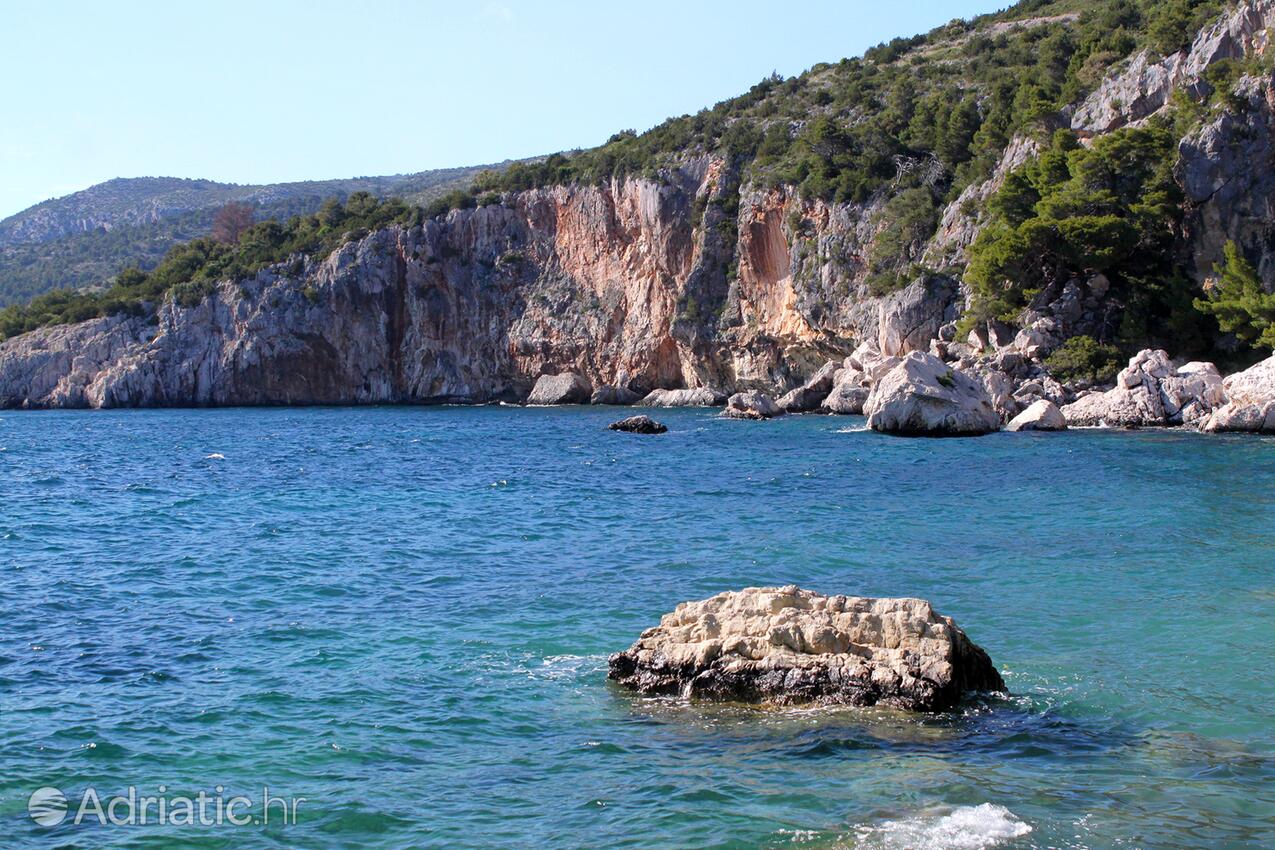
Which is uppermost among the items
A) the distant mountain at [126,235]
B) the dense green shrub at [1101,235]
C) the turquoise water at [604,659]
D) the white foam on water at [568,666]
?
the distant mountain at [126,235]

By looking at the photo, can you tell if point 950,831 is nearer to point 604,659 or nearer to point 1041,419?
point 604,659

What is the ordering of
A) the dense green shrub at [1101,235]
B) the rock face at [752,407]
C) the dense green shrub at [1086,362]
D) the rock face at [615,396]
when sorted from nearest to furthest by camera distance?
the dense green shrub at [1086,362] < the dense green shrub at [1101,235] < the rock face at [752,407] < the rock face at [615,396]

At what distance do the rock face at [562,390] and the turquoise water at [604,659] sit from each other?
4457 cm

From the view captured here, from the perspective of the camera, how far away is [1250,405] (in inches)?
1371

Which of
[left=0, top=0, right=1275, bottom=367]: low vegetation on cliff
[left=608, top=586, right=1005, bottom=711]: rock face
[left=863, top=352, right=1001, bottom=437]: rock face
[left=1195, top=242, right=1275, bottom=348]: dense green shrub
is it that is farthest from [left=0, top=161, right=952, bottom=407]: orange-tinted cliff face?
[left=608, top=586, right=1005, bottom=711]: rock face

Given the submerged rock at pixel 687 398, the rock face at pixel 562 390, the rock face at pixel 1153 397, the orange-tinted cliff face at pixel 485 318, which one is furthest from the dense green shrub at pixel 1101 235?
the rock face at pixel 562 390

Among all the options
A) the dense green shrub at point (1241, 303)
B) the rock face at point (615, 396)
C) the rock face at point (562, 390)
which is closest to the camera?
the dense green shrub at point (1241, 303)

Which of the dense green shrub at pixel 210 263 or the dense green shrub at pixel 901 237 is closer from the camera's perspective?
the dense green shrub at pixel 901 237

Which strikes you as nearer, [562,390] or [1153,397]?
[1153,397]

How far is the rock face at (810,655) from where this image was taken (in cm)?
1034

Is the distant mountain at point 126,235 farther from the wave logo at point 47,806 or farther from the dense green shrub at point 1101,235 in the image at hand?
the wave logo at point 47,806

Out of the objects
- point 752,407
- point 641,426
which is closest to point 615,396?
point 752,407

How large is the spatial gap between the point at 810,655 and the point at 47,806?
21.6 feet

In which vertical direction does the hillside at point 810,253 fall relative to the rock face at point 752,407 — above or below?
above
